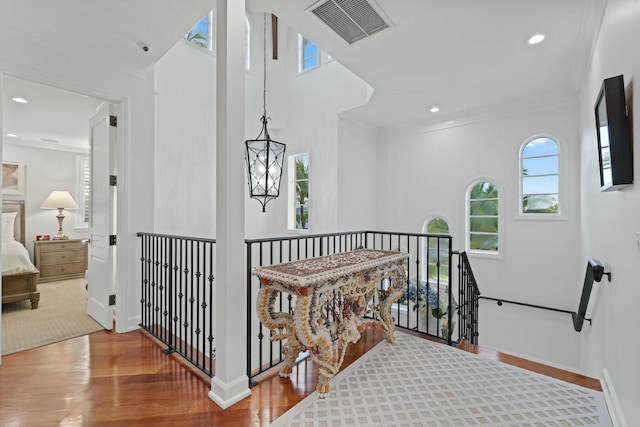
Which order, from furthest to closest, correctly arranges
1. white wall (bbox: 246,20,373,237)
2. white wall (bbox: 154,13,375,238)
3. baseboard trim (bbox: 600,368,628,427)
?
white wall (bbox: 246,20,373,237), white wall (bbox: 154,13,375,238), baseboard trim (bbox: 600,368,628,427)

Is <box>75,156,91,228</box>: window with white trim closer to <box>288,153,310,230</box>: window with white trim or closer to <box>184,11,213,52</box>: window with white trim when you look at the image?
<box>184,11,213,52</box>: window with white trim

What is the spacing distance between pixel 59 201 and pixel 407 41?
6.67m

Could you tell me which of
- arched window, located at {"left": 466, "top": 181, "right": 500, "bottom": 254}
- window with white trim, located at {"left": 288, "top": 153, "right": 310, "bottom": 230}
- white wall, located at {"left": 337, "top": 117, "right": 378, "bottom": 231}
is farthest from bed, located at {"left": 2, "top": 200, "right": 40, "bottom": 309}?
arched window, located at {"left": 466, "top": 181, "right": 500, "bottom": 254}

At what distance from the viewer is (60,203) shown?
222 inches

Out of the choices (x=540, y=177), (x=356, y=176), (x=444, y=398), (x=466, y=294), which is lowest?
(x=444, y=398)

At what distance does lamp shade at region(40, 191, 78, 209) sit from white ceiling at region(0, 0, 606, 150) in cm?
214

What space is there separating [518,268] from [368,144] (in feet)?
9.94

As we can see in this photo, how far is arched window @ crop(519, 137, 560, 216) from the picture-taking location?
153 inches

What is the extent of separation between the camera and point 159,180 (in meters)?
3.53

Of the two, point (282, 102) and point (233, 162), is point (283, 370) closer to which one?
point (233, 162)

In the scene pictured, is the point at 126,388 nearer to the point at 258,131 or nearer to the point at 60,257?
the point at 258,131

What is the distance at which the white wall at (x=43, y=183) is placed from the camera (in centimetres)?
552

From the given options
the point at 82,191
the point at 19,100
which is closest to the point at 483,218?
the point at 19,100

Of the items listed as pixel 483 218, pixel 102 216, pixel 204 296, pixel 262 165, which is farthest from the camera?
pixel 483 218
